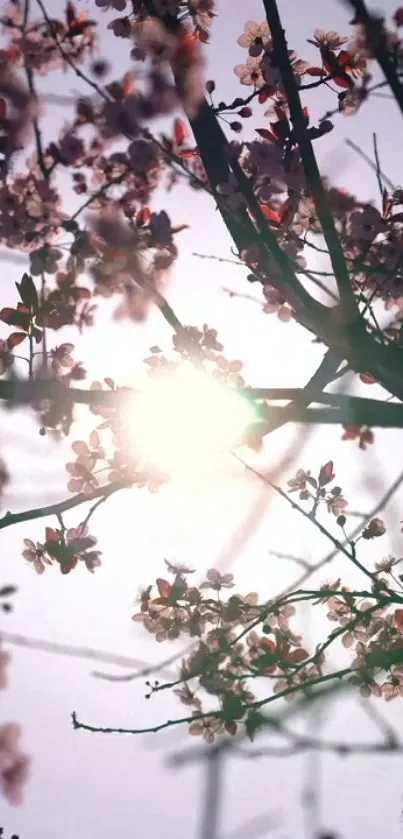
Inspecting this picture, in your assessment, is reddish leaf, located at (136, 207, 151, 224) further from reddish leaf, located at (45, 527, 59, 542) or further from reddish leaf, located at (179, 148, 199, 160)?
reddish leaf, located at (45, 527, 59, 542)

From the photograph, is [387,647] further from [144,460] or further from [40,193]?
[40,193]

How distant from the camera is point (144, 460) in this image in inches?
157

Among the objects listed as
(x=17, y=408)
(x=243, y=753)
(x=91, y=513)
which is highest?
(x=91, y=513)

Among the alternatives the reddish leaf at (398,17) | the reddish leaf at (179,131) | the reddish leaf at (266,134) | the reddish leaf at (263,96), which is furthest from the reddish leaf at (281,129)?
the reddish leaf at (398,17)

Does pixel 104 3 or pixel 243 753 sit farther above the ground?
pixel 104 3

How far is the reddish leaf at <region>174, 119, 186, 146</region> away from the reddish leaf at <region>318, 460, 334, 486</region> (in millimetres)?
2471

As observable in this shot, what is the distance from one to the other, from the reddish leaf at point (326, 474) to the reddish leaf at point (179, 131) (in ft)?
8.11

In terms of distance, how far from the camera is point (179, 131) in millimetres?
3896

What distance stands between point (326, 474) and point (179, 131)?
2.58 m

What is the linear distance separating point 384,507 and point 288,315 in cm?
187

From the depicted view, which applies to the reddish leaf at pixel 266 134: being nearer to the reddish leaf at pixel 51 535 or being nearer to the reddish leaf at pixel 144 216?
the reddish leaf at pixel 144 216

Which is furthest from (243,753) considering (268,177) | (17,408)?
(268,177)

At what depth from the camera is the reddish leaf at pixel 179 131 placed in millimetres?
3883

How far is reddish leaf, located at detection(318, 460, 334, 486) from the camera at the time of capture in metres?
4.97
